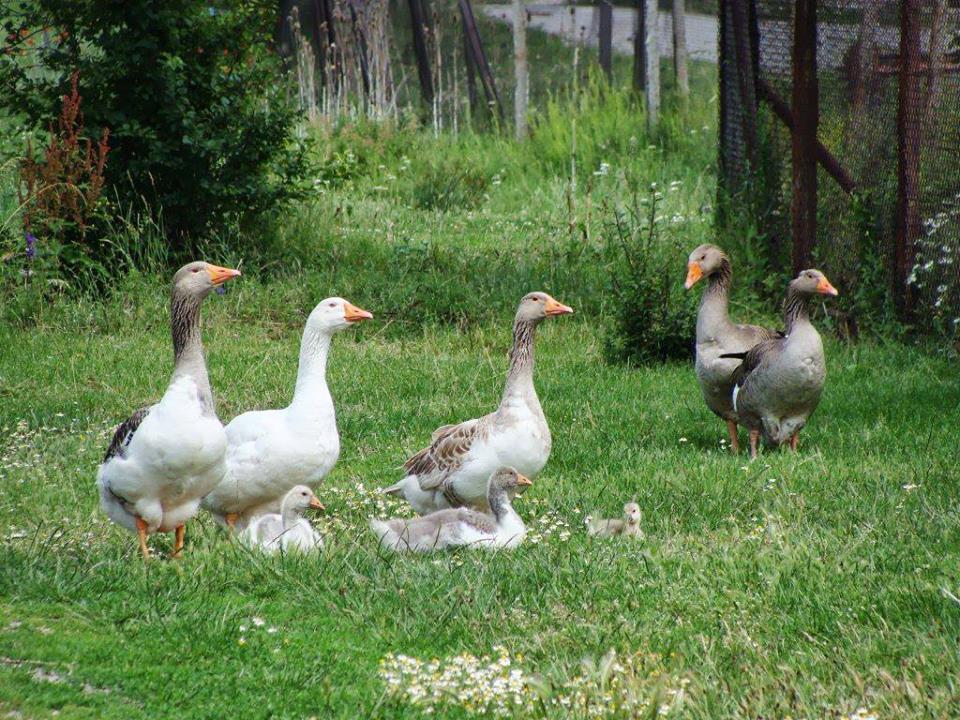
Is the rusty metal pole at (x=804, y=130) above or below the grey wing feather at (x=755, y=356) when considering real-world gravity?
Answer: above

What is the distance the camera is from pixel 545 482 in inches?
293

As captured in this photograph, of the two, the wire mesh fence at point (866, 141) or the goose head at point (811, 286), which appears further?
the wire mesh fence at point (866, 141)

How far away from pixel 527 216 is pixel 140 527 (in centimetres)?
A: 1010

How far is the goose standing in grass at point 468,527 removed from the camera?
Result: 6090 millimetres

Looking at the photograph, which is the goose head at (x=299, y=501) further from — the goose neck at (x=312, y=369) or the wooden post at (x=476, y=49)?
the wooden post at (x=476, y=49)

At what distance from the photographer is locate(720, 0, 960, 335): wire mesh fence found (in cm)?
982

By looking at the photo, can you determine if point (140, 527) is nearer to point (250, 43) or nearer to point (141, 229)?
point (141, 229)

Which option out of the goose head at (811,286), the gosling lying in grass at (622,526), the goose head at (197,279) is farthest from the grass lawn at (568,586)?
the goose head at (197,279)

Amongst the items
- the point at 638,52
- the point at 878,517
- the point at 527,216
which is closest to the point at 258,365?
the point at 878,517

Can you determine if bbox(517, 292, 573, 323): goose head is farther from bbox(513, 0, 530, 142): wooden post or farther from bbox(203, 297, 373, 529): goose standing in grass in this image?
bbox(513, 0, 530, 142): wooden post

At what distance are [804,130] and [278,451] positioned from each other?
6.49 meters

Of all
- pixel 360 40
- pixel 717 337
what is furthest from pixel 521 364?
pixel 360 40

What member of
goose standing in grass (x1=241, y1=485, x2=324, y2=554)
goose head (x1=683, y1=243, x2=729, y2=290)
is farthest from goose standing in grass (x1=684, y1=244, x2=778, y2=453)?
goose standing in grass (x1=241, y1=485, x2=324, y2=554)

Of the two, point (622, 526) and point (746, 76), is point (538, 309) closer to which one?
point (622, 526)
